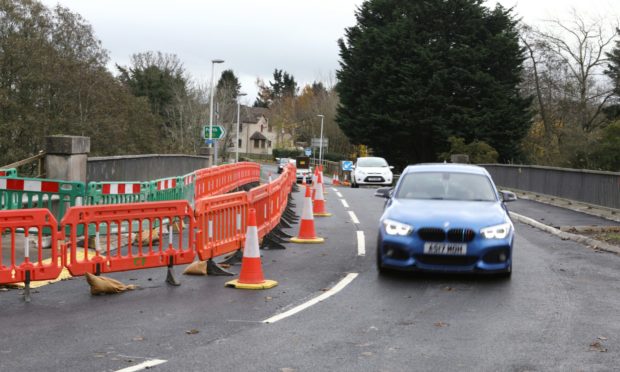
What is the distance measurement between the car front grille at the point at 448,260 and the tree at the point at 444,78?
4263 cm

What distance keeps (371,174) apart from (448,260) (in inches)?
1030

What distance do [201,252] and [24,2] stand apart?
45114 mm

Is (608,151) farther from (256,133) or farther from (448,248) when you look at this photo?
(256,133)

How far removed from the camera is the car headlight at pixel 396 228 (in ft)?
30.6

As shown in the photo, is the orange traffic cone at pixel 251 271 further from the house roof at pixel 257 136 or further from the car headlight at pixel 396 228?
the house roof at pixel 257 136

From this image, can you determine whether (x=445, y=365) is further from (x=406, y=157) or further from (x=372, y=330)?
(x=406, y=157)

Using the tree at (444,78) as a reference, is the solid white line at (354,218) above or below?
below

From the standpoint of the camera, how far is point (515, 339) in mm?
6523

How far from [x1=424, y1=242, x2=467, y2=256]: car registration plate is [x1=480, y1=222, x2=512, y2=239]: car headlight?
0.99 feet

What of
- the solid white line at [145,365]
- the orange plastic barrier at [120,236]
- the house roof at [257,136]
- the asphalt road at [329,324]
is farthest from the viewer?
the house roof at [257,136]

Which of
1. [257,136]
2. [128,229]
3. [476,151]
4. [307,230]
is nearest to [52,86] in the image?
[476,151]

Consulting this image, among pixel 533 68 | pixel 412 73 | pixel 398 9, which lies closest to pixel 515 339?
pixel 412 73

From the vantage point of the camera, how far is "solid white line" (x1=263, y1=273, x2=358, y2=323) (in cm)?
733

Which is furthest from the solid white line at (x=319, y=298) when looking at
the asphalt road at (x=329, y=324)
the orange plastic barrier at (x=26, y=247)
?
the orange plastic barrier at (x=26, y=247)
